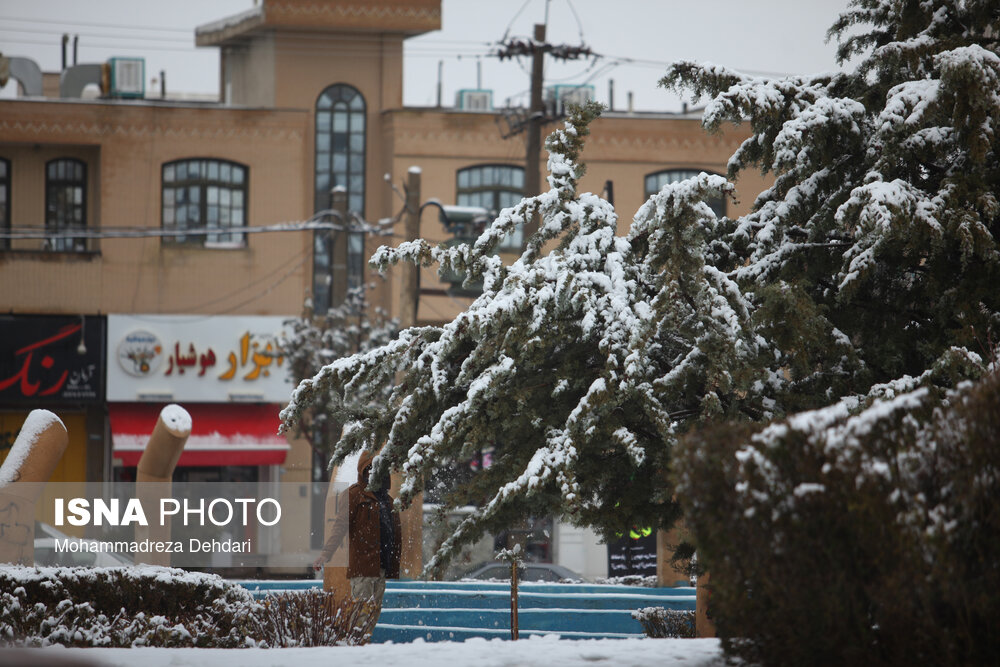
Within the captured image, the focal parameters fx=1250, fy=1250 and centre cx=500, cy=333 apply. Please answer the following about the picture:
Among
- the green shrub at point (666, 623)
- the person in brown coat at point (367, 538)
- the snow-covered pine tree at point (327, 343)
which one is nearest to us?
the person in brown coat at point (367, 538)

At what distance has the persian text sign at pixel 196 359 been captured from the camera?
97.2 ft

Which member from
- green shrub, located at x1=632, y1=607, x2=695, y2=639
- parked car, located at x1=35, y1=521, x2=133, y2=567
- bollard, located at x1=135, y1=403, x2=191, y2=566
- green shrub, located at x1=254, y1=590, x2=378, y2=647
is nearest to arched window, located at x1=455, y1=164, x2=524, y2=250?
parked car, located at x1=35, y1=521, x2=133, y2=567

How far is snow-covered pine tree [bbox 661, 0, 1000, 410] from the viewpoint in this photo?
348 inches

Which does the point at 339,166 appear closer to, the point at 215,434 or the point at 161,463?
the point at 215,434

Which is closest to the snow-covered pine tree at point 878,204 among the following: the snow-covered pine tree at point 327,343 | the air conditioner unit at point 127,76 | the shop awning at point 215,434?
the snow-covered pine tree at point 327,343

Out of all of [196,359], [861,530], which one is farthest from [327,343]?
[861,530]

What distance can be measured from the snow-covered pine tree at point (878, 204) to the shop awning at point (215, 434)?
2015 centimetres

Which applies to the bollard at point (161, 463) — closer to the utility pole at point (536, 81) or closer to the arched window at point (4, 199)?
the utility pole at point (536, 81)

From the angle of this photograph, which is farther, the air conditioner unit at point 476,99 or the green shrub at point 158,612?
the air conditioner unit at point 476,99

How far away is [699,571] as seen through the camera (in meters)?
9.45

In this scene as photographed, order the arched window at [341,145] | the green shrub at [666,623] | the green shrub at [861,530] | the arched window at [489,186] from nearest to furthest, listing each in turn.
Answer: the green shrub at [861,530]
the green shrub at [666,623]
the arched window at [489,186]
the arched window at [341,145]

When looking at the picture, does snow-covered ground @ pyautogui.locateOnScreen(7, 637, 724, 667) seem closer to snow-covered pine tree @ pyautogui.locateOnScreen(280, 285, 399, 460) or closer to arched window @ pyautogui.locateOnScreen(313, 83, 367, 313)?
snow-covered pine tree @ pyautogui.locateOnScreen(280, 285, 399, 460)

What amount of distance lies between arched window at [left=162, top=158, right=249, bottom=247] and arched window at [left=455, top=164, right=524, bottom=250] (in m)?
5.64

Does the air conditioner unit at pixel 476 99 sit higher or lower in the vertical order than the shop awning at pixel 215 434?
higher
